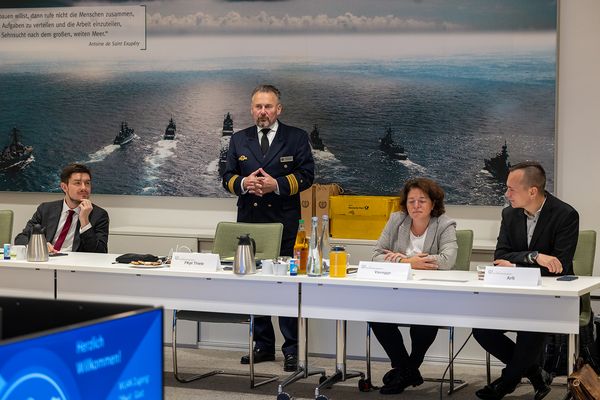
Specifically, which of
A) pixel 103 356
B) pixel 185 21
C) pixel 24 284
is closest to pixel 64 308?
pixel 103 356

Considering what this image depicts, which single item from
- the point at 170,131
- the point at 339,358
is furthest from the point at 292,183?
the point at 170,131

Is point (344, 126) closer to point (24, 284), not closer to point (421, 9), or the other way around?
point (421, 9)

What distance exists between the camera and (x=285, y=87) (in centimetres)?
716

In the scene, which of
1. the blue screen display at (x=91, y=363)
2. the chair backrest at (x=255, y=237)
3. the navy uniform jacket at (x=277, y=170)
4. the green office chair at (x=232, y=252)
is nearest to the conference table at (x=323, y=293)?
the green office chair at (x=232, y=252)

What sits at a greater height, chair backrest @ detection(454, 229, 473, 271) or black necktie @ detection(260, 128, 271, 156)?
black necktie @ detection(260, 128, 271, 156)

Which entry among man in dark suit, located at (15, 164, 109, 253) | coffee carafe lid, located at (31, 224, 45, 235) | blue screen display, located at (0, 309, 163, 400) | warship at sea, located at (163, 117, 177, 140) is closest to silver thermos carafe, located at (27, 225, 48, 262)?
coffee carafe lid, located at (31, 224, 45, 235)

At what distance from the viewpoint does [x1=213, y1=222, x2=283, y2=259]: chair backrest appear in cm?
570

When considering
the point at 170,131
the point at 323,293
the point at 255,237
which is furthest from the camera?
the point at 170,131

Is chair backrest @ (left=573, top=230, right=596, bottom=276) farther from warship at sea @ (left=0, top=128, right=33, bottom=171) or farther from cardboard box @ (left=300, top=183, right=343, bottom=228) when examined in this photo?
warship at sea @ (left=0, top=128, right=33, bottom=171)

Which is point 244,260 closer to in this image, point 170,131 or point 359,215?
point 359,215

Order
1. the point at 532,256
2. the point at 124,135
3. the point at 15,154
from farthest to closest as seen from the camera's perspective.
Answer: the point at 15,154 < the point at 124,135 < the point at 532,256

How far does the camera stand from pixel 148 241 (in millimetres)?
6984

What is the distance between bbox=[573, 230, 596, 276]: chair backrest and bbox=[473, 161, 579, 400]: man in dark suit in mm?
390

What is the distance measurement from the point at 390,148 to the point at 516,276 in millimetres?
2525
